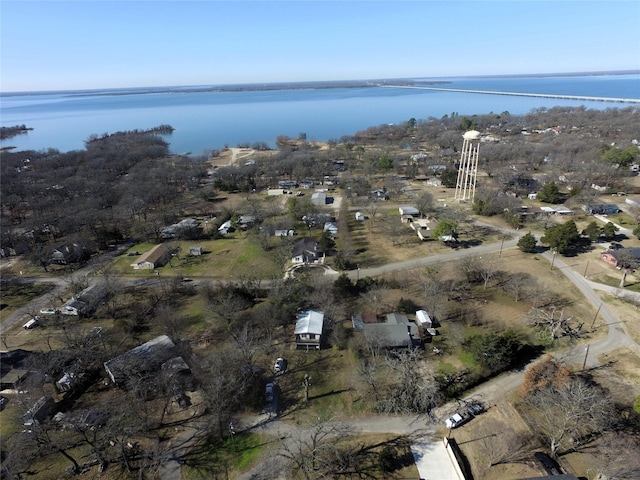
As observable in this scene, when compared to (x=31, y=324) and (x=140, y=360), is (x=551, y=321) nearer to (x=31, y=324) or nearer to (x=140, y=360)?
(x=140, y=360)

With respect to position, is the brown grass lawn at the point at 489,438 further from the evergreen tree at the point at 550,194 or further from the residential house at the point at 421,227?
the evergreen tree at the point at 550,194

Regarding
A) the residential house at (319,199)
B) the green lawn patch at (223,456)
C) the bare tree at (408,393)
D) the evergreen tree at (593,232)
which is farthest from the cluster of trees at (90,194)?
the evergreen tree at (593,232)

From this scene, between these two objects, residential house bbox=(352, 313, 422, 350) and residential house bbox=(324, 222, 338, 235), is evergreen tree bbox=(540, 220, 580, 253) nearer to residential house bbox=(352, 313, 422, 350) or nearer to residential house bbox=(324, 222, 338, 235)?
residential house bbox=(352, 313, 422, 350)

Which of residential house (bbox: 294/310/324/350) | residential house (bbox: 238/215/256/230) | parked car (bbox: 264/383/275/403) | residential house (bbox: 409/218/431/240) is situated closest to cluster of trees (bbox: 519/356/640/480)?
residential house (bbox: 294/310/324/350)

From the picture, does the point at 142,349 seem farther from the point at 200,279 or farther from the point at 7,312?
the point at 7,312

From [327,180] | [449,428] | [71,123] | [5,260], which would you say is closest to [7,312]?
[5,260]
